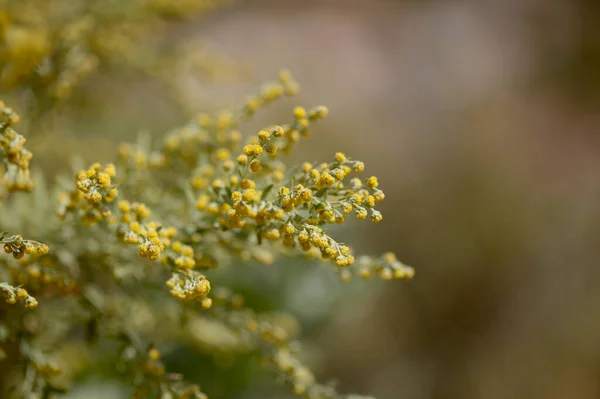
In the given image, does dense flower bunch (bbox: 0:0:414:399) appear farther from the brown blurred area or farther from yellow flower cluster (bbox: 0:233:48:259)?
the brown blurred area

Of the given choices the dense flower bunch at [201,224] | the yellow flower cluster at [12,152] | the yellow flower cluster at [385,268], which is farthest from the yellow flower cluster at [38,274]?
the yellow flower cluster at [385,268]

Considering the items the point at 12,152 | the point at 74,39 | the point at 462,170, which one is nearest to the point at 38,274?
the point at 12,152

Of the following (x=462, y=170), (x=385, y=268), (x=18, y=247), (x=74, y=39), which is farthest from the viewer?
(x=462, y=170)

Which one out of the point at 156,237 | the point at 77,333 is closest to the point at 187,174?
the point at 156,237

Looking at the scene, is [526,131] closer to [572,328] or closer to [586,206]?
[586,206]

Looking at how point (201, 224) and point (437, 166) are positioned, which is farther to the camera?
point (437, 166)

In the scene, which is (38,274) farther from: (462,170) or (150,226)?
(462,170)

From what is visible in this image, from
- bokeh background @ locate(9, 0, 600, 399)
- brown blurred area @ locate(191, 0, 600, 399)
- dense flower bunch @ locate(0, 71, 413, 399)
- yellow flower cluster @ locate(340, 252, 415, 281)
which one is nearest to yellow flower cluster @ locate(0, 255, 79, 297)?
dense flower bunch @ locate(0, 71, 413, 399)

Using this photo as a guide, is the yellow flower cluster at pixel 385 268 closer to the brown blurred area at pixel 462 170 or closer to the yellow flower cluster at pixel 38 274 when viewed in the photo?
the yellow flower cluster at pixel 38 274
